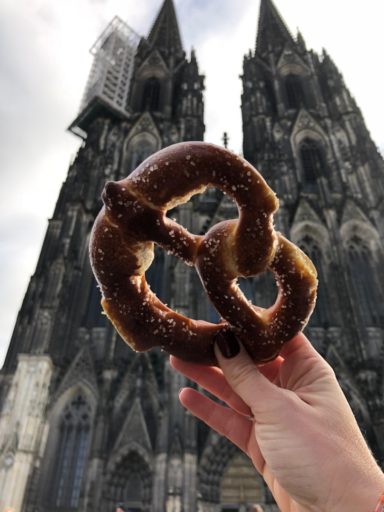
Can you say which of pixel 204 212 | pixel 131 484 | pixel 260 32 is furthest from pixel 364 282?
pixel 260 32

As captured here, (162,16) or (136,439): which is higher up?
(162,16)

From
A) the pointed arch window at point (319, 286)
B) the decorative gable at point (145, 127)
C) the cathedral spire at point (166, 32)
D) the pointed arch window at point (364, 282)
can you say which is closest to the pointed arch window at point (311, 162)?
the pointed arch window at point (319, 286)

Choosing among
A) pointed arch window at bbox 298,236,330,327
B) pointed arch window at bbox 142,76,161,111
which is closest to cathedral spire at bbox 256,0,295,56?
pointed arch window at bbox 142,76,161,111

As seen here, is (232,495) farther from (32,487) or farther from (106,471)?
(32,487)

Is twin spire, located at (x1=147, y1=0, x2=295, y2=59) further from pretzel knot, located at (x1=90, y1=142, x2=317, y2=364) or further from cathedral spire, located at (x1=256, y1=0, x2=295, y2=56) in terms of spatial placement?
Result: pretzel knot, located at (x1=90, y1=142, x2=317, y2=364)

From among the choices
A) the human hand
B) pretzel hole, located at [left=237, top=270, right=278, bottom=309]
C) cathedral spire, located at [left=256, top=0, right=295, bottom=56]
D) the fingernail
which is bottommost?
the human hand

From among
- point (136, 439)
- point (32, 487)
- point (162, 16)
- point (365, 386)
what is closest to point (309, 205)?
point (365, 386)
